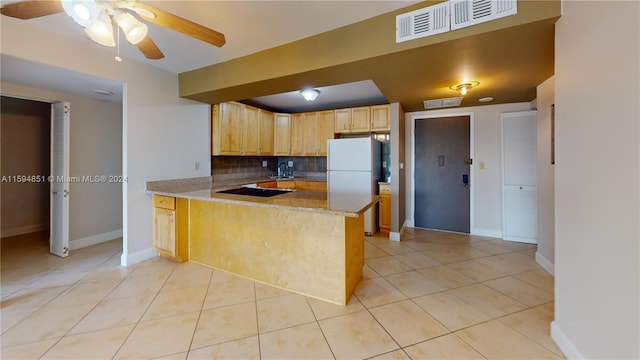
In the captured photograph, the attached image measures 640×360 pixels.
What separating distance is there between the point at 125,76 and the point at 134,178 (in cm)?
116

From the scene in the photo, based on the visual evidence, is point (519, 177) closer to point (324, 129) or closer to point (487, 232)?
point (487, 232)

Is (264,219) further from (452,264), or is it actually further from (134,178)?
(452,264)

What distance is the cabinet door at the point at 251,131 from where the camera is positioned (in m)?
4.23

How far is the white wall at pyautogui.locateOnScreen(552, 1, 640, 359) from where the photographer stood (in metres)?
1.07

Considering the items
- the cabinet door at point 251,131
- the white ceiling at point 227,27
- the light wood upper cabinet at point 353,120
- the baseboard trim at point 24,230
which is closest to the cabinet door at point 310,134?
the light wood upper cabinet at point 353,120

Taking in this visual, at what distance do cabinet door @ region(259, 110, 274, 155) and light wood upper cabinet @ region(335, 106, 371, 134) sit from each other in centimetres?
130

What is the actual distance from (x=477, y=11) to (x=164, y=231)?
12.1 ft

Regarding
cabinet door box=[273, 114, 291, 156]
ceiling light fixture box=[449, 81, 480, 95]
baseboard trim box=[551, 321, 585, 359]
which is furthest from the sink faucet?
baseboard trim box=[551, 321, 585, 359]

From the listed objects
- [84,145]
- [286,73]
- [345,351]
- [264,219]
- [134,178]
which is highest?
[286,73]

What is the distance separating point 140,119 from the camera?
2.93 m

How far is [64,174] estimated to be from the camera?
3.08 metres

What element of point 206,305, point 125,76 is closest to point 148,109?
point 125,76

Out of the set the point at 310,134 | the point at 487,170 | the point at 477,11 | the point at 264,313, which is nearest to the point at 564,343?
the point at 264,313

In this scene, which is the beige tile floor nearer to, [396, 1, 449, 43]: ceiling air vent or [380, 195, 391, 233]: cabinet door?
[380, 195, 391, 233]: cabinet door
